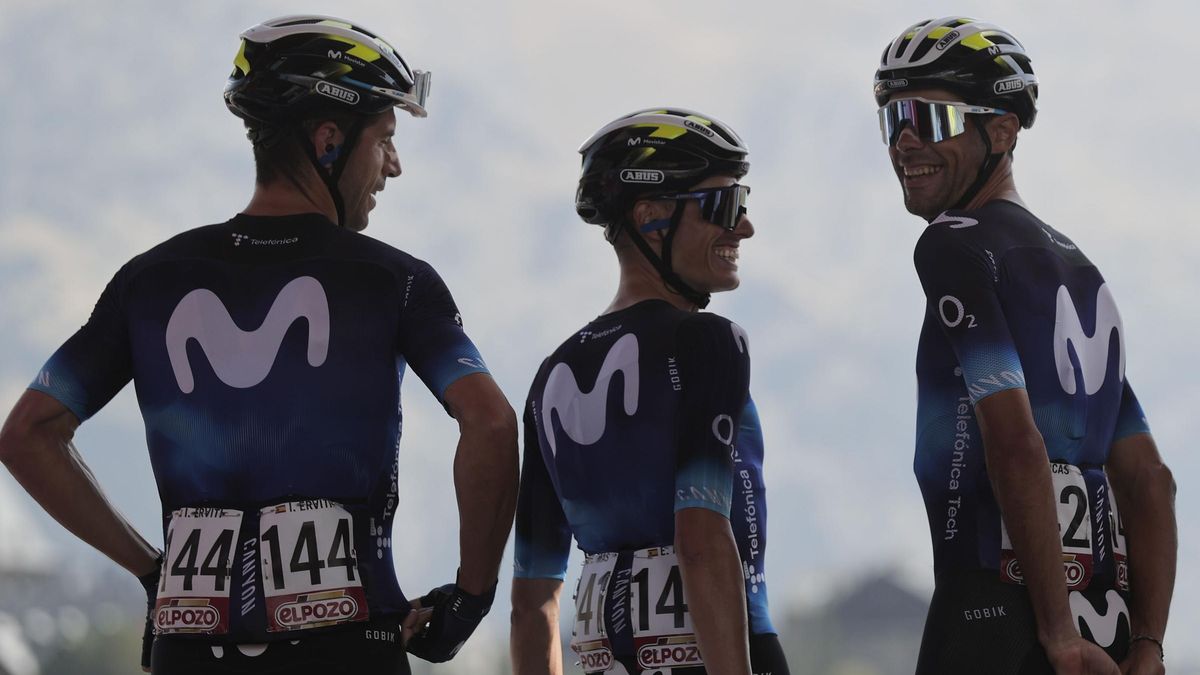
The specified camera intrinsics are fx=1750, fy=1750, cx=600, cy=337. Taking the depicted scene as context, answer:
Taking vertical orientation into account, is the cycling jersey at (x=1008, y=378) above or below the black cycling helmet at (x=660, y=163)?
below

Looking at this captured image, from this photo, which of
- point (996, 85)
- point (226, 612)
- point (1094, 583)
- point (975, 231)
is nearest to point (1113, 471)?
point (1094, 583)

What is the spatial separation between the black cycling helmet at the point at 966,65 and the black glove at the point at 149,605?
4.11 metres

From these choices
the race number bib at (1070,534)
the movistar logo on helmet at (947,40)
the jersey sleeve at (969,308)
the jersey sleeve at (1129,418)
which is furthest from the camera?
the movistar logo on helmet at (947,40)

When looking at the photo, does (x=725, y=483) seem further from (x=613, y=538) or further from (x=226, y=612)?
(x=226, y=612)

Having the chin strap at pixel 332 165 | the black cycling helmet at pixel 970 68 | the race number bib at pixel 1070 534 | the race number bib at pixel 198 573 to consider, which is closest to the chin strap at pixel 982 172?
the black cycling helmet at pixel 970 68

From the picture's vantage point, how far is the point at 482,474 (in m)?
7.05

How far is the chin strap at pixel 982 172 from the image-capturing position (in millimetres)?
8273

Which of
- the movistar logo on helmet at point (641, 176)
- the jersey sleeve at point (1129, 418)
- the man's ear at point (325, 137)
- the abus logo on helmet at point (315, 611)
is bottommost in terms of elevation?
the abus logo on helmet at point (315, 611)

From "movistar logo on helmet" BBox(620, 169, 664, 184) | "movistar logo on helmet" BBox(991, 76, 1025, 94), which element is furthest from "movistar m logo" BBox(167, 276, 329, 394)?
"movistar logo on helmet" BBox(991, 76, 1025, 94)

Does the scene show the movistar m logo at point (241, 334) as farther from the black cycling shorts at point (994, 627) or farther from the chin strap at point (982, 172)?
the chin strap at point (982, 172)

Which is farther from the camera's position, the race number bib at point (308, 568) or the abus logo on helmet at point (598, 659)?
the abus logo on helmet at point (598, 659)

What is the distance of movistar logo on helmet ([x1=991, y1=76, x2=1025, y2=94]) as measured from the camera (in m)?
8.34

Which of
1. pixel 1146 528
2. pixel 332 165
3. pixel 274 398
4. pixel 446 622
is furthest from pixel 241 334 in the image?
pixel 1146 528

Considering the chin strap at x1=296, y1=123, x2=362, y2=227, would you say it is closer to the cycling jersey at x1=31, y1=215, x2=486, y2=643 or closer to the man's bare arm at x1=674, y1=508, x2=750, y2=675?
the cycling jersey at x1=31, y1=215, x2=486, y2=643
